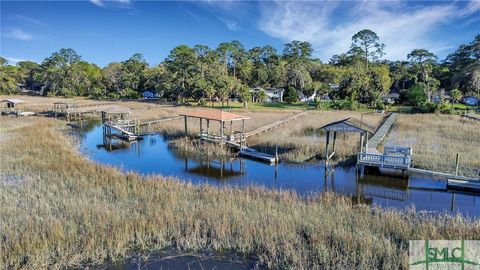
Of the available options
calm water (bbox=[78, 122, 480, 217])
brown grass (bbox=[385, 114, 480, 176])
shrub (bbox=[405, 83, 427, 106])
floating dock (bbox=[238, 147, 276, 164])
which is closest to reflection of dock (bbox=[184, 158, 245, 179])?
calm water (bbox=[78, 122, 480, 217])

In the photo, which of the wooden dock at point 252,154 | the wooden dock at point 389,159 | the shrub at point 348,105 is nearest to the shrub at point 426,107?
the shrub at point 348,105

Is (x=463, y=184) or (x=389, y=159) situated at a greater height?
(x=389, y=159)

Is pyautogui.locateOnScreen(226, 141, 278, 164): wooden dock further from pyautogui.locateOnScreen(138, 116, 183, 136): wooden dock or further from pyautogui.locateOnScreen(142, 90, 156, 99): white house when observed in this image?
pyautogui.locateOnScreen(142, 90, 156, 99): white house

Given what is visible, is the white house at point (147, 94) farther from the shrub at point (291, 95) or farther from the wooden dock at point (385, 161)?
the wooden dock at point (385, 161)

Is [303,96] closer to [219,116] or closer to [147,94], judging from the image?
[147,94]

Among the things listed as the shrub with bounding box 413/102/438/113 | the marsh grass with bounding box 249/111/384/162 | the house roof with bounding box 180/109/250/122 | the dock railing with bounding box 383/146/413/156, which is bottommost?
the marsh grass with bounding box 249/111/384/162

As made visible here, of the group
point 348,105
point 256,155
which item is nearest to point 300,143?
point 256,155
